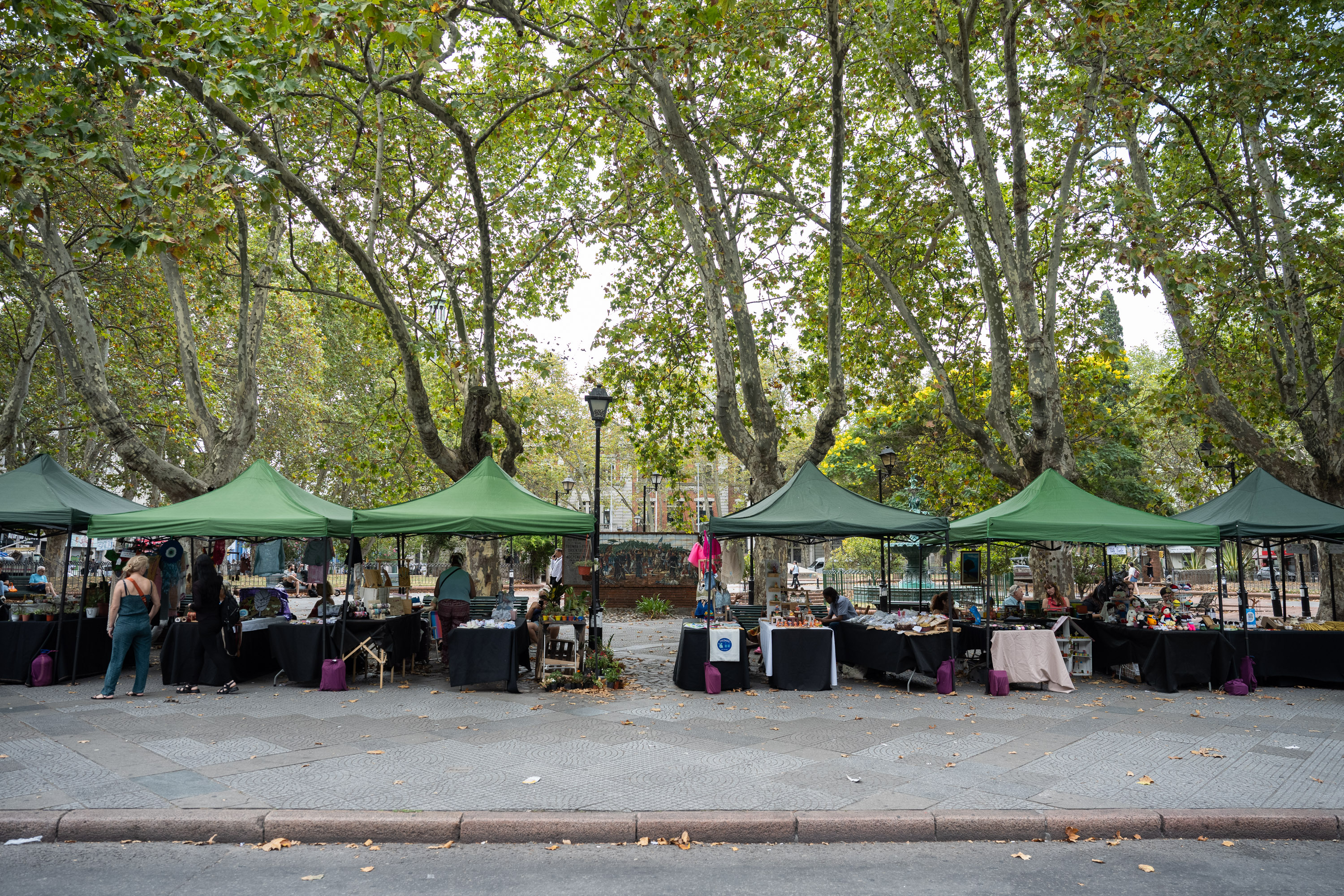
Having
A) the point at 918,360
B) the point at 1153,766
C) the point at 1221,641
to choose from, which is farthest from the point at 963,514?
the point at 1153,766

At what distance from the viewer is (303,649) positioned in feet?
37.0

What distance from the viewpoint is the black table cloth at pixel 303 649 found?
11.2 metres

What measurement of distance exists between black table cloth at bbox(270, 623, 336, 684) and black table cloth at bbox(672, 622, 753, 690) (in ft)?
15.8

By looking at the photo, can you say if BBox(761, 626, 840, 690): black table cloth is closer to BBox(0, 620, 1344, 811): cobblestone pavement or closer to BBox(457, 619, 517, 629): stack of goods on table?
BBox(0, 620, 1344, 811): cobblestone pavement

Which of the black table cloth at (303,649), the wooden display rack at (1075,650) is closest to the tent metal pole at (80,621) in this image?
the black table cloth at (303,649)

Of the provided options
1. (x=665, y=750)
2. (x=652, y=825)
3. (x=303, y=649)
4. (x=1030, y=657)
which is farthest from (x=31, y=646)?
(x=1030, y=657)

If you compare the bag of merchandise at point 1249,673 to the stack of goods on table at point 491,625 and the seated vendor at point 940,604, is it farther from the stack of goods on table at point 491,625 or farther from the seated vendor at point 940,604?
the stack of goods on table at point 491,625

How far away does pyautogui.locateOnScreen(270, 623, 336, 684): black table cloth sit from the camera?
36.9 ft

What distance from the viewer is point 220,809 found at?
5578 mm

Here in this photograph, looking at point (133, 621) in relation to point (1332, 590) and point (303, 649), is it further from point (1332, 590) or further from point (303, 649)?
point (1332, 590)

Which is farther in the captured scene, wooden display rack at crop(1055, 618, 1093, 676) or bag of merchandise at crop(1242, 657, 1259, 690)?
wooden display rack at crop(1055, 618, 1093, 676)

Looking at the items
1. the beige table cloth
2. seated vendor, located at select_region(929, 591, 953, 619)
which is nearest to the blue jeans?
seated vendor, located at select_region(929, 591, 953, 619)

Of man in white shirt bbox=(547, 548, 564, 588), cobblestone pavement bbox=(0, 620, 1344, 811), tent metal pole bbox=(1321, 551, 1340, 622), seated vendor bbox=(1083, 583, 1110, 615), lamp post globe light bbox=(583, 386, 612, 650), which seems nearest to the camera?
cobblestone pavement bbox=(0, 620, 1344, 811)

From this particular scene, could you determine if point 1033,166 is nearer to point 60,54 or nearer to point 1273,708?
point 1273,708
